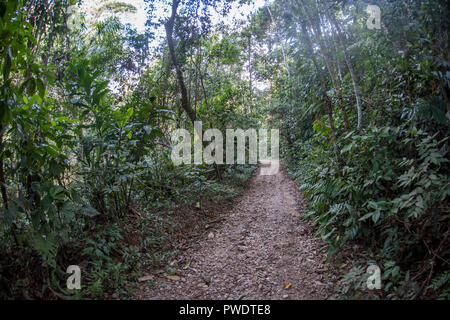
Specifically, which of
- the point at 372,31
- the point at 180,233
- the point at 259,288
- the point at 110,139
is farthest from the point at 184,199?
the point at 372,31

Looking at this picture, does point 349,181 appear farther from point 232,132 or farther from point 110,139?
point 232,132

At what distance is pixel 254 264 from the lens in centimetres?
367

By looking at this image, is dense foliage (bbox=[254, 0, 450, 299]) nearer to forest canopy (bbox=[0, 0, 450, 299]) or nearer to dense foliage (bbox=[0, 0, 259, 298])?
forest canopy (bbox=[0, 0, 450, 299])

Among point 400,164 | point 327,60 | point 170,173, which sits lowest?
point 170,173

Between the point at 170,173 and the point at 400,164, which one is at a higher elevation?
the point at 400,164

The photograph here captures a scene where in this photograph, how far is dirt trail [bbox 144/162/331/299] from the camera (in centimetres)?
303

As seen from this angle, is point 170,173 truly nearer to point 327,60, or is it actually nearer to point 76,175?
point 76,175

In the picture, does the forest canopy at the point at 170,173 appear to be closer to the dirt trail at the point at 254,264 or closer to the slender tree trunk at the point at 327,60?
the slender tree trunk at the point at 327,60

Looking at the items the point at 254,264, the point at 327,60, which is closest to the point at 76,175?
the point at 254,264

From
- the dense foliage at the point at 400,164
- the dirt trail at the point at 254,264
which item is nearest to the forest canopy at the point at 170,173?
the dense foliage at the point at 400,164

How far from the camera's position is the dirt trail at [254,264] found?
3027 millimetres

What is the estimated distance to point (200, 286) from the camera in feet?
10.6

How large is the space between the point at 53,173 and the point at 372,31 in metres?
5.19

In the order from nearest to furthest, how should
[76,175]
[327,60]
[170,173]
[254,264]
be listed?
1. [254,264]
2. [76,175]
3. [327,60]
4. [170,173]
